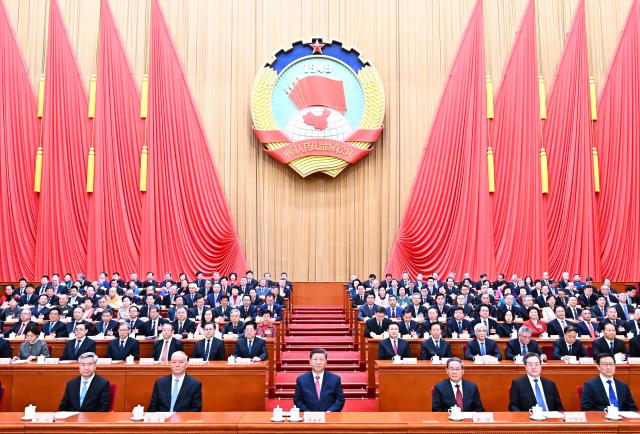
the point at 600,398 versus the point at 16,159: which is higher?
the point at 16,159

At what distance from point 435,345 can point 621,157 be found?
7.56 metres

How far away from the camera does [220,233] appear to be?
11.4 meters

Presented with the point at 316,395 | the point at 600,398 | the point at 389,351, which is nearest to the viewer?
the point at 600,398

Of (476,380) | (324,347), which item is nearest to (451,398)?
(476,380)

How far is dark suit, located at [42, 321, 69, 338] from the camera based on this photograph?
6.73 meters

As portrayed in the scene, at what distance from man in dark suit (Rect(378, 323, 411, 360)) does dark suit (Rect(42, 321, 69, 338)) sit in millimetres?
3548

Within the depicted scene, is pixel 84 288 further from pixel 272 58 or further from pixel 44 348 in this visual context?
pixel 272 58

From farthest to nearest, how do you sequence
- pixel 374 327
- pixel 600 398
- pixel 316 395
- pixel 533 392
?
pixel 374 327
pixel 316 395
pixel 533 392
pixel 600 398

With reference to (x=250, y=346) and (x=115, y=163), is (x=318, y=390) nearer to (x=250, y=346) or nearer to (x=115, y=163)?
(x=250, y=346)

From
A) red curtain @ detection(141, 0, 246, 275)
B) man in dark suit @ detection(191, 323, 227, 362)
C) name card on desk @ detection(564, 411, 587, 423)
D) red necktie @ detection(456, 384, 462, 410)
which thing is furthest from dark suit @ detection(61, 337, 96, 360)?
red curtain @ detection(141, 0, 246, 275)

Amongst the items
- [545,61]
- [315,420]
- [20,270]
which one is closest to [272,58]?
[545,61]

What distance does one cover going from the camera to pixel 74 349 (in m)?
5.57

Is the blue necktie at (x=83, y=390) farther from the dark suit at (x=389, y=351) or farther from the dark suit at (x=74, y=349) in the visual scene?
the dark suit at (x=389, y=351)

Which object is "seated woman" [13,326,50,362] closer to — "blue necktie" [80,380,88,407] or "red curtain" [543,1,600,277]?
"blue necktie" [80,380,88,407]
